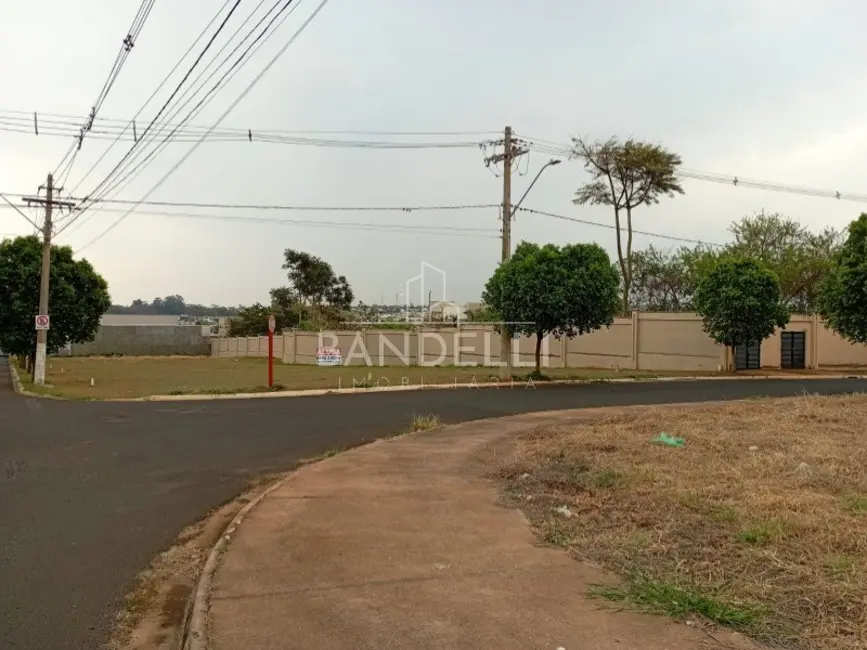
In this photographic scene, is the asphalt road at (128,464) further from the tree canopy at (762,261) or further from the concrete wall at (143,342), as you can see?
the concrete wall at (143,342)

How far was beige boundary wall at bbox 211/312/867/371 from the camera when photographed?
109 ft

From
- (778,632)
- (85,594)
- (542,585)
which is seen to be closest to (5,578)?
(85,594)

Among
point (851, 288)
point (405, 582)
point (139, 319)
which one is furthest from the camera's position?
point (139, 319)

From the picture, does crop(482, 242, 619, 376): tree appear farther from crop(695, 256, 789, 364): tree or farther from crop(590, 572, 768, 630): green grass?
crop(590, 572, 768, 630): green grass

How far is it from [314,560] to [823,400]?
46.4 feet

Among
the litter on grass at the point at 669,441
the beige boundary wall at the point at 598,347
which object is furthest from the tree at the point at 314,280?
the litter on grass at the point at 669,441

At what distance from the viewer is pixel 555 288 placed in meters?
24.4

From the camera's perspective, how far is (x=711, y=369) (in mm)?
32156

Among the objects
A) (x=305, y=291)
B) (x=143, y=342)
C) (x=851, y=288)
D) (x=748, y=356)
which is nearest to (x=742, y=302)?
(x=748, y=356)

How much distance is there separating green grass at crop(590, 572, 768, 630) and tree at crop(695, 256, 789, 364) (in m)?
25.6

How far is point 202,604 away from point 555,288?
2089 cm

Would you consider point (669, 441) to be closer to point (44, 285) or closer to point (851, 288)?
point (851, 288)

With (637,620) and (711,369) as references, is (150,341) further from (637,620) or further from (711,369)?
(637,620)

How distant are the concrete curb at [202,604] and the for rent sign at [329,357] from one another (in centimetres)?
3786
